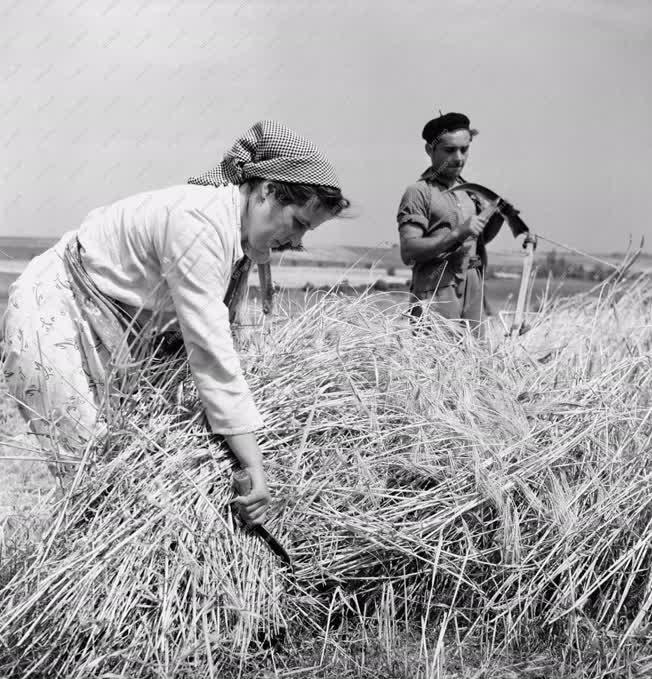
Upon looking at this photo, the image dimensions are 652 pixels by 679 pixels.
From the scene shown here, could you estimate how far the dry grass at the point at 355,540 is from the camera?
6.37 feet

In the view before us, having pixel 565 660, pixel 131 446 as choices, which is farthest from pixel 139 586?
pixel 565 660

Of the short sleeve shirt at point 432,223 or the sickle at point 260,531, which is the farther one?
the short sleeve shirt at point 432,223

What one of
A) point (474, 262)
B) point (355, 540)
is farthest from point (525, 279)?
point (355, 540)

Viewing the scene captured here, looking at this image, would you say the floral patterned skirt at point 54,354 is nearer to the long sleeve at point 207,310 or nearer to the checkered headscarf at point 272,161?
the long sleeve at point 207,310

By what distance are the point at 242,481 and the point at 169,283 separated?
54 cm

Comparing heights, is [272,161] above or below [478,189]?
above

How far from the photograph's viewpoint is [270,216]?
208 cm

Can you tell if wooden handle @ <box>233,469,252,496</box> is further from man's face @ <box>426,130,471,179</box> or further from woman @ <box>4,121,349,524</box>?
man's face @ <box>426,130,471,179</box>

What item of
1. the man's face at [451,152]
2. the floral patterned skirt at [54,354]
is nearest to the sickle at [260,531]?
the floral patterned skirt at [54,354]

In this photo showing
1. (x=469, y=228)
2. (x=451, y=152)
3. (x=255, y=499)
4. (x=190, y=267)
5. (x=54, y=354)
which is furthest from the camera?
(x=451, y=152)

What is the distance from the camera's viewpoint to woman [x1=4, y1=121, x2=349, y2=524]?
196cm

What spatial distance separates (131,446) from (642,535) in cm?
144

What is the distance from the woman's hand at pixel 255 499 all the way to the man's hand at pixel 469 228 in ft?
7.27

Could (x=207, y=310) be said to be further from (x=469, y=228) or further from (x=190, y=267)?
(x=469, y=228)
